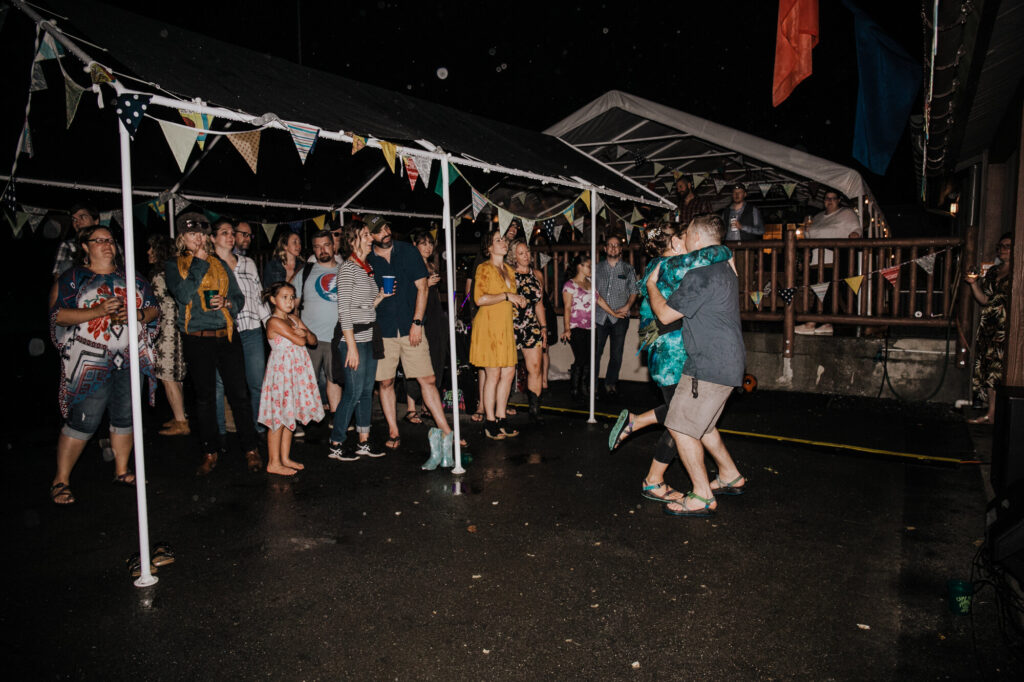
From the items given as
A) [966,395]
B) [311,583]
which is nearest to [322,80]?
[311,583]

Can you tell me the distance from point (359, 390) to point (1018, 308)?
4.76 meters

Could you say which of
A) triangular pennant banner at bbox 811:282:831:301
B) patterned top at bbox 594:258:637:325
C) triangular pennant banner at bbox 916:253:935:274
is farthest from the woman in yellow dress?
triangular pennant banner at bbox 916:253:935:274

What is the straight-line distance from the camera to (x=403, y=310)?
5.60m

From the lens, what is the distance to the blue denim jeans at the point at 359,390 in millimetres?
5359

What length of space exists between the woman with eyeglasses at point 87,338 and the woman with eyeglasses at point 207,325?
458mm

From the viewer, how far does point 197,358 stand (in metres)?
5.00

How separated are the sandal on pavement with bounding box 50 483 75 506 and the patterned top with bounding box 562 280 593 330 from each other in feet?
17.6

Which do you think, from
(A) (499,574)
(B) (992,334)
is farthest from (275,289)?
(B) (992,334)

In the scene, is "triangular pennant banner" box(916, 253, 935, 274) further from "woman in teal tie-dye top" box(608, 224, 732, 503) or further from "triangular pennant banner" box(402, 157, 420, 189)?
"triangular pennant banner" box(402, 157, 420, 189)

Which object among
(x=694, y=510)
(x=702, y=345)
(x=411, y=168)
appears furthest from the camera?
(x=411, y=168)

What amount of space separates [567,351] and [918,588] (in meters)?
6.95

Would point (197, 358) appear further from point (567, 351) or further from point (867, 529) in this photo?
Result: point (567, 351)

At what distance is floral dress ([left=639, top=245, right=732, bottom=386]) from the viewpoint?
407 cm

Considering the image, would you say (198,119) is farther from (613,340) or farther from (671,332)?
(613,340)
